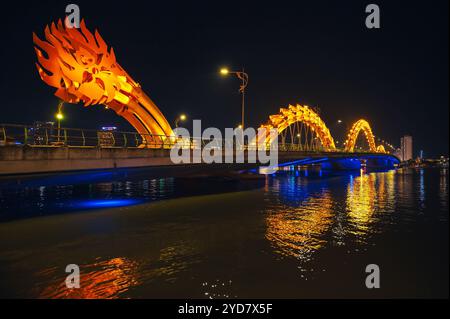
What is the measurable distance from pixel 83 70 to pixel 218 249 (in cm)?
2069

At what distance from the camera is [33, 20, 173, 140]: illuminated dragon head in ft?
85.0

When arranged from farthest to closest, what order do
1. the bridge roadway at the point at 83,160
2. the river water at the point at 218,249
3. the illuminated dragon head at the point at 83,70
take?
1. the illuminated dragon head at the point at 83,70
2. the bridge roadway at the point at 83,160
3. the river water at the point at 218,249

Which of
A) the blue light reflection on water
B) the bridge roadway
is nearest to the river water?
the blue light reflection on water

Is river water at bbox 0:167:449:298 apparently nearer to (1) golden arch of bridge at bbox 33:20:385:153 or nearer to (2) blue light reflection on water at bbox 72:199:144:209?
(2) blue light reflection on water at bbox 72:199:144:209

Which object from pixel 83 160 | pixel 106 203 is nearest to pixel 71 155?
pixel 83 160

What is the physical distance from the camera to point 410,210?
25.8m

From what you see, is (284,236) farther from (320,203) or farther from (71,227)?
(320,203)

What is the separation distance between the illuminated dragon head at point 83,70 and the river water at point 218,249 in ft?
26.0

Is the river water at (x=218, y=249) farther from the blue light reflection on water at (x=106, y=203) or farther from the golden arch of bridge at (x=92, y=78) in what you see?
the golden arch of bridge at (x=92, y=78)

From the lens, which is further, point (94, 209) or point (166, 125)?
point (166, 125)

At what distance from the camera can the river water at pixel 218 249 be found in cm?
1030

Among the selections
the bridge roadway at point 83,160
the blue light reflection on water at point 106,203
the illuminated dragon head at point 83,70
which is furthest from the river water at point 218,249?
the illuminated dragon head at point 83,70

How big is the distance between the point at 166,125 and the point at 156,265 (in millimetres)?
30139
